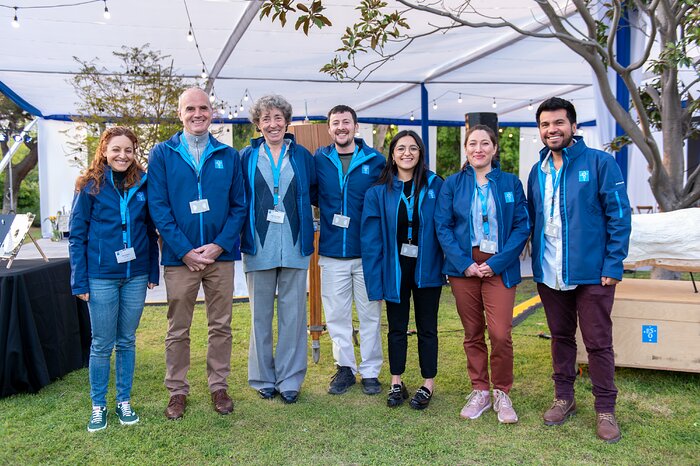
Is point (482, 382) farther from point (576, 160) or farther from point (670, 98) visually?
point (670, 98)

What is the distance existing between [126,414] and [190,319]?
0.58m

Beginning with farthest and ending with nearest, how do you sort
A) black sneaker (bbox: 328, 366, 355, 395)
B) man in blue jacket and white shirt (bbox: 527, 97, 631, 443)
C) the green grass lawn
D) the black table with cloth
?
1. black sneaker (bbox: 328, 366, 355, 395)
2. the black table with cloth
3. man in blue jacket and white shirt (bbox: 527, 97, 631, 443)
4. the green grass lawn

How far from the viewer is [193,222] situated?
9.84ft

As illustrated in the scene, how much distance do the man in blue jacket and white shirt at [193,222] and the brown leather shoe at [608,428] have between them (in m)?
1.93

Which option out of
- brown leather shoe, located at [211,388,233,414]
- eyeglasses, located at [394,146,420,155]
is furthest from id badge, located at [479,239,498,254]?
brown leather shoe, located at [211,388,233,414]

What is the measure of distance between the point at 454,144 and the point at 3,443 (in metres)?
20.3

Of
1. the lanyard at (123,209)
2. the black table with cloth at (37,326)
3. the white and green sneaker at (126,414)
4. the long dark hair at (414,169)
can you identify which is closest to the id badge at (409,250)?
the long dark hair at (414,169)

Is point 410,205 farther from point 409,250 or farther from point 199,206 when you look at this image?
point 199,206

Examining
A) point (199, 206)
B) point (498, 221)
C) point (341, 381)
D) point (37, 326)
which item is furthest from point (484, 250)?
point (37, 326)

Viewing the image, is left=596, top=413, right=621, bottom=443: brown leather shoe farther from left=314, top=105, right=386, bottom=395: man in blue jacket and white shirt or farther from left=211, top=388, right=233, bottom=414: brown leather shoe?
left=211, top=388, right=233, bottom=414: brown leather shoe

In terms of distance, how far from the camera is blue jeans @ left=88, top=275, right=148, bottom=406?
9.41 feet

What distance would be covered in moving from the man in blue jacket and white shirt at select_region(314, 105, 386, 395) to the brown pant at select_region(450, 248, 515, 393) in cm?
56

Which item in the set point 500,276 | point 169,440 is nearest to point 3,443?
point 169,440

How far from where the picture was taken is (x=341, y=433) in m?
2.87
